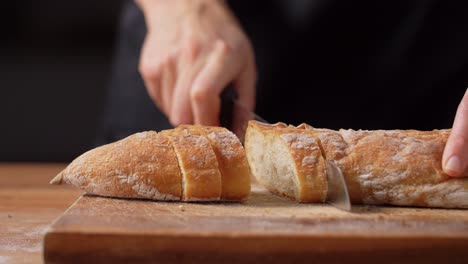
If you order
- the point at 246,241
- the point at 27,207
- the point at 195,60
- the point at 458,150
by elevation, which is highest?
the point at 195,60

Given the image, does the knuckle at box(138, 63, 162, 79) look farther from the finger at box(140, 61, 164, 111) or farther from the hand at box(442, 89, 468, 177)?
the hand at box(442, 89, 468, 177)

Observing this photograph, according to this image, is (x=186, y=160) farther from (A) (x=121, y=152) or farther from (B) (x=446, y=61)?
(B) (x=446, y=61)

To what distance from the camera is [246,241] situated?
1.10 meters

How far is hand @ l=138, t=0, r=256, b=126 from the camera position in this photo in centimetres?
205

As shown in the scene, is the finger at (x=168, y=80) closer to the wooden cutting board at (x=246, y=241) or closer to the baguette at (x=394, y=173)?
the baguette at (x=394, y=173)

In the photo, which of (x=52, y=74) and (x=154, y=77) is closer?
(x=154, y=77)

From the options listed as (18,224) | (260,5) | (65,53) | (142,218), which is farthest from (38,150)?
(142,218)

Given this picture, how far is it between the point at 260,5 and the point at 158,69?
0.73m

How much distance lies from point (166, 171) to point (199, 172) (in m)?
0.07

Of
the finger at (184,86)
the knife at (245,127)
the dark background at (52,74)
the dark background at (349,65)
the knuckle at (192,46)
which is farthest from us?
the dark background at (52,74)

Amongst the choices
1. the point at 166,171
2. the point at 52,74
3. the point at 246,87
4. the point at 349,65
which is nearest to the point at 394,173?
the point at 166,171

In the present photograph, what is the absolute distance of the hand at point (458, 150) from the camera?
1469 mm

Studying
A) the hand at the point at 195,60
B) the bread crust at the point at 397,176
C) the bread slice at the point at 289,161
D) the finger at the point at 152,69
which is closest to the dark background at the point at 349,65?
the hand at the point at 195,60

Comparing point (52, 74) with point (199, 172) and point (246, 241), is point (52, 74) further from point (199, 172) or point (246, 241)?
→ point (246, 241)
